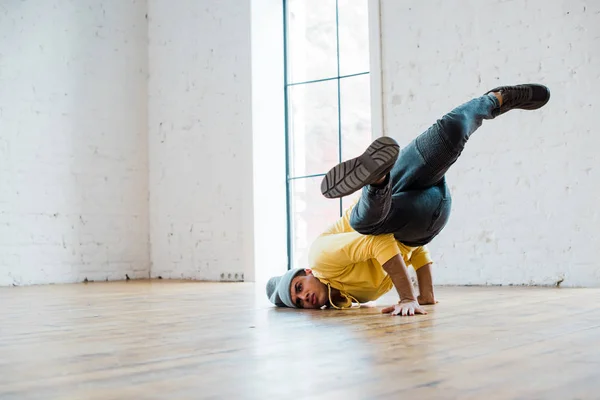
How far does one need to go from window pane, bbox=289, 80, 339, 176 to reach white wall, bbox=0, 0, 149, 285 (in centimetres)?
147

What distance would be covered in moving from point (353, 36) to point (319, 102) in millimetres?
632

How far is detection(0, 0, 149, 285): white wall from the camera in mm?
6223

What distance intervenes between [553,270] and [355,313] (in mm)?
2340

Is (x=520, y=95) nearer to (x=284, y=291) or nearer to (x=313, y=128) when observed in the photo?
(x=284, y=291)

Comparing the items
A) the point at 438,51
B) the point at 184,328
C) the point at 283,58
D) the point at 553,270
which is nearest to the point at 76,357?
the point at 184,328

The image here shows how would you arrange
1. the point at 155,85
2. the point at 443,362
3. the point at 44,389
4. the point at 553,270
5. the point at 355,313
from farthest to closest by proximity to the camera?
the point at 155,85
the point at 553,270
the point at 355,313
the point at 443,362
the point at 44,389

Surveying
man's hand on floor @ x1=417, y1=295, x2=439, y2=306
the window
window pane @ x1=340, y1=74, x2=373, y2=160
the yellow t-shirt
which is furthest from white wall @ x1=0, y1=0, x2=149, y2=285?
man's hand on floor @ x1=417, y1=295, x2=439, y2=306

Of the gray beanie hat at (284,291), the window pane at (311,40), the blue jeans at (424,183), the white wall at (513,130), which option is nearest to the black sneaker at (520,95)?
the blue jeans at (424,183)

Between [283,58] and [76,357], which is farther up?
[283,58]

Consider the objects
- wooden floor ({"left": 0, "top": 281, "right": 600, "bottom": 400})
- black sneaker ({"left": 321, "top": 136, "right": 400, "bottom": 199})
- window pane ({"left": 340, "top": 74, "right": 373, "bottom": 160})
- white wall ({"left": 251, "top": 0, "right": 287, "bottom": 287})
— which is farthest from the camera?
white wall ({"left": 251, "top": 0, "right": 287, "bottom": 287})

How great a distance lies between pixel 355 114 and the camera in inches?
252

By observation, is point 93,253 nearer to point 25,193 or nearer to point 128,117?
point 25,193

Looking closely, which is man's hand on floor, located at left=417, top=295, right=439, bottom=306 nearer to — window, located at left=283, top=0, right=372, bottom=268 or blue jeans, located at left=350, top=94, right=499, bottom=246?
blue jeans, located at left=350, top=94, right=499, bottom=246

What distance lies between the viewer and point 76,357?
193 cm
